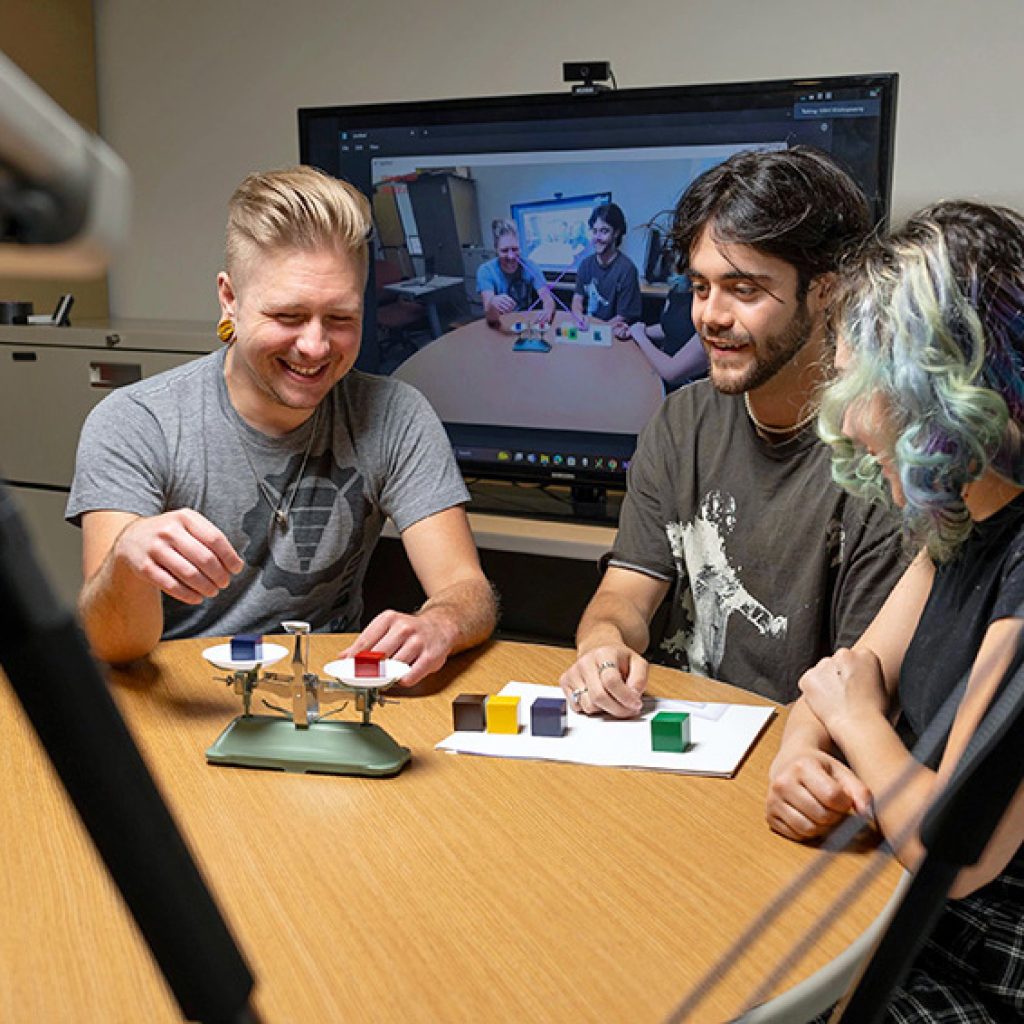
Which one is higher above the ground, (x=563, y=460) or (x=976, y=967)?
(x=563, y=460)

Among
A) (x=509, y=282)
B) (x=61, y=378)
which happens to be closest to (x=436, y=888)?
(x=509, y=282)

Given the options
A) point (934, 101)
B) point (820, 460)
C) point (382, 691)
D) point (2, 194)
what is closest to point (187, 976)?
point (2, 194)

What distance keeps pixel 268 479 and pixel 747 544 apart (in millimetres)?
696

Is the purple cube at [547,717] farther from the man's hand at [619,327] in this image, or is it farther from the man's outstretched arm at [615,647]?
the man's hand at [619,327]

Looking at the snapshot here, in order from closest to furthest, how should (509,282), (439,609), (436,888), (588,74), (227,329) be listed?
(436,888) → (439,609) → (227,329) → (588,74) → (509,282)

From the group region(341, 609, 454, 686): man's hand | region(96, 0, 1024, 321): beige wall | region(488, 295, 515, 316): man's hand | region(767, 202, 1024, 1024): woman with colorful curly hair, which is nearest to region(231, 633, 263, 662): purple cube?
region(341, 609, 454, 686): man's hand

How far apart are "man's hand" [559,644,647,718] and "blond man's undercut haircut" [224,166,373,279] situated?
733 mm

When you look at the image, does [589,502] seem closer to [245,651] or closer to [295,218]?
[295,218]

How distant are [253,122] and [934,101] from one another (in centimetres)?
187

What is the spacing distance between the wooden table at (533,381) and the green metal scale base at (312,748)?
160 centimetres

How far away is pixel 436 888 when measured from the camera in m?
1.08

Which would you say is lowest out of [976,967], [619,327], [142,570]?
[976,967]

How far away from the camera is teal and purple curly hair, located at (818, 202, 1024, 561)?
3.74ft

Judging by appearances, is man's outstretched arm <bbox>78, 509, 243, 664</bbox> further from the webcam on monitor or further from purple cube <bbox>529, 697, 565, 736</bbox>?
the webcam on monitor
